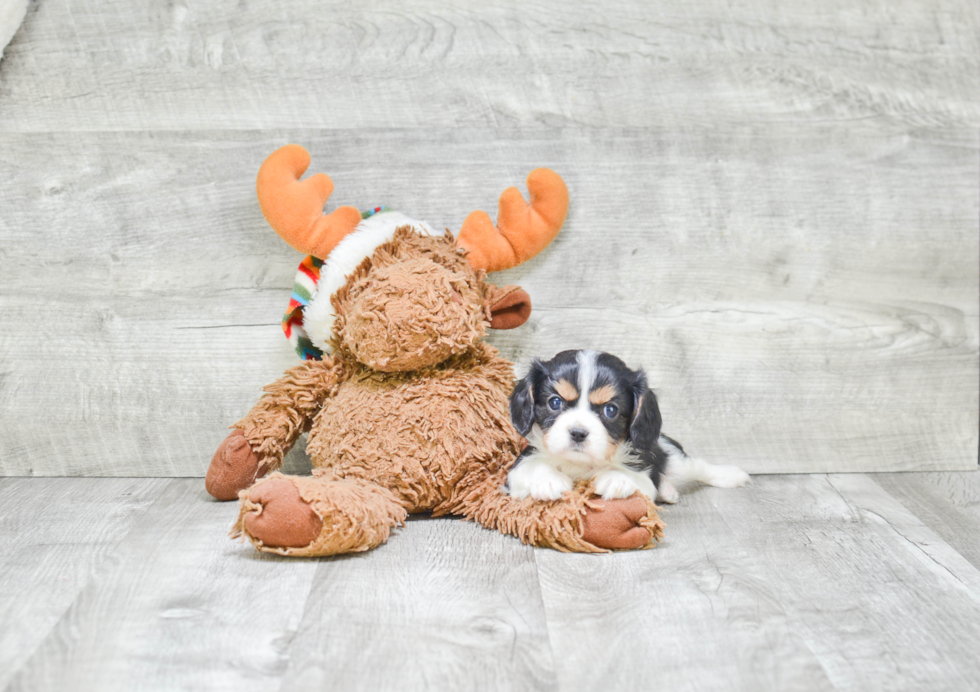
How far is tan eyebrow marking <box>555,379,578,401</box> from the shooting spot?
144cm

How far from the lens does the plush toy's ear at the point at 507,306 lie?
1.64 metres

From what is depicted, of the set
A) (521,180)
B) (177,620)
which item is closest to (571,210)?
(521,180)

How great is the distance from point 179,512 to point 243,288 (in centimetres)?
48

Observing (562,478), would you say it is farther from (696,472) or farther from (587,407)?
(696,472)

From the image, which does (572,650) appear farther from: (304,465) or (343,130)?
(343,130)

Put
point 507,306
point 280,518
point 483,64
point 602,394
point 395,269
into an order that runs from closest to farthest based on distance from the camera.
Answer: point 280,518 → point 602,394 → point 395,269 → point 507,306 → point 483,64

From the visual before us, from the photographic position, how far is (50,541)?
1.45 meters

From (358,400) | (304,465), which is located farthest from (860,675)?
(304,465)

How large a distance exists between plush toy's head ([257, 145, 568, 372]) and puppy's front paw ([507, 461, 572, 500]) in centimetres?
24

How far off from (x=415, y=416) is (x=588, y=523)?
1.19 ft

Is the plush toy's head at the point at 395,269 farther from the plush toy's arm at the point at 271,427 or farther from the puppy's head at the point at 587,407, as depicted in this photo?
the puppy's head at the point at 587,407

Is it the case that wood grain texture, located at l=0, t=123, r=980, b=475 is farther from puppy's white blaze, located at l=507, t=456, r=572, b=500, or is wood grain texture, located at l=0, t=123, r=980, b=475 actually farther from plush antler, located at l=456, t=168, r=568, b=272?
puppy's white blaze, located at l=507, t=456, r=572, b=500

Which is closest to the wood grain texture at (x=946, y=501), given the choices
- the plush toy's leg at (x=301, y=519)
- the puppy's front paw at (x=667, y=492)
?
the puppy's front paw at (x=667, y=492)

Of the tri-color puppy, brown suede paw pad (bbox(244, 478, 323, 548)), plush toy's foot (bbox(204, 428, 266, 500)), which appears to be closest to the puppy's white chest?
the tri-color puppy
